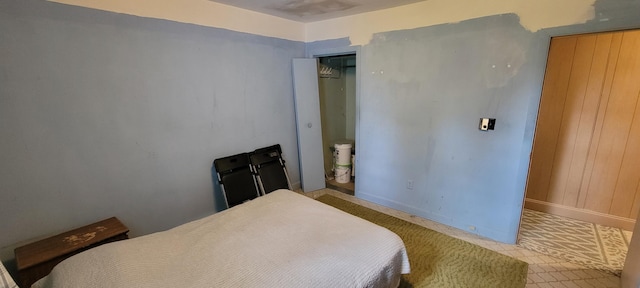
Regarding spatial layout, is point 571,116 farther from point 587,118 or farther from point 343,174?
point 343,174

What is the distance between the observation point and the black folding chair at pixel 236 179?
A: 2.75 meters

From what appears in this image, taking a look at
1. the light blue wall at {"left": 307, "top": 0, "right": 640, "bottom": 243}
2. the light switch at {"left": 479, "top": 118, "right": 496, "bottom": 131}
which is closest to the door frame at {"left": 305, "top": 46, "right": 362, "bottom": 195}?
the light blue wall at {"left": 307, "top": 0, "right": 640, "bottom": 243}

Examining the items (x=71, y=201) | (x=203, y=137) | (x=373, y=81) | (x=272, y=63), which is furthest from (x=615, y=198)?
(x=71, y=201)

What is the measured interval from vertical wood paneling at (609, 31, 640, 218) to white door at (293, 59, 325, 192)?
126 inches

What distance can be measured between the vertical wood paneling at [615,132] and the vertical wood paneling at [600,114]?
0.9 inches

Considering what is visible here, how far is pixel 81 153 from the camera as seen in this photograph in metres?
1.94

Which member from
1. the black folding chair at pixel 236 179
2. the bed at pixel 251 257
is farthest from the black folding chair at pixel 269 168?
the bed at pixel 251 257

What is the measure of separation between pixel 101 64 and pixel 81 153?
700mm

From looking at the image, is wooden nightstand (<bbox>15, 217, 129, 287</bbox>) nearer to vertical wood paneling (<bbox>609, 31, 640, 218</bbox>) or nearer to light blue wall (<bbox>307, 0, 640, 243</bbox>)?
light blue wall (<bbox>307, 0, 640, 243</bbox>)

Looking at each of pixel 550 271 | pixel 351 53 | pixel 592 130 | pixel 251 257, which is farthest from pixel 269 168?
pixel 592 130

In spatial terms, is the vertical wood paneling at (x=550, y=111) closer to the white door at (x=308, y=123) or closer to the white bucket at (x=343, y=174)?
the white bucket at (x=343, y=174)

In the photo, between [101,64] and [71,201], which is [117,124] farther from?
[71,201]

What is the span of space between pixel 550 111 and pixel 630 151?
75 cm

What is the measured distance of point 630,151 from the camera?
8.31 ft
